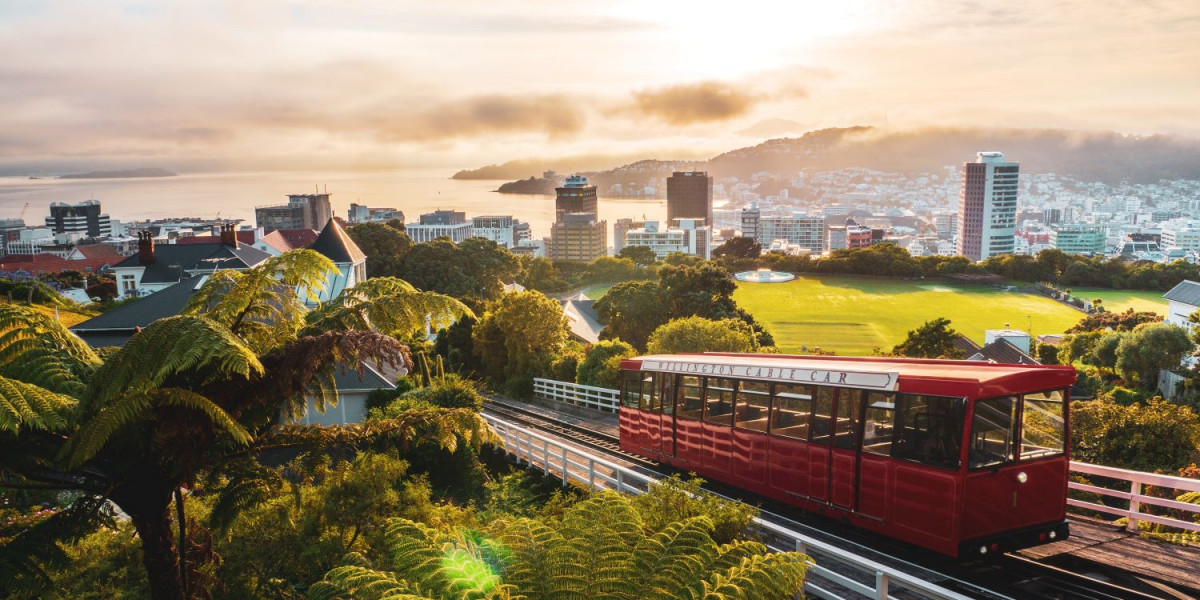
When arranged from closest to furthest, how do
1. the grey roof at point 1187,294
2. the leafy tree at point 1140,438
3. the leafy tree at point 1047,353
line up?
the leafy tree at point 1140,438 → the leafy tree at point 1047,353 → the grey roof at point 1187,294

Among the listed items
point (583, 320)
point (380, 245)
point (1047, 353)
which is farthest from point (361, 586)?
point (1047, 353)

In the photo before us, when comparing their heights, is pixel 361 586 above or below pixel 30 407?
below

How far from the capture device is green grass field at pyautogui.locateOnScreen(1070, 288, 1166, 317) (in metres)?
85.4

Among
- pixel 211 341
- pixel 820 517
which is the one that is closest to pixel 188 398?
pixel 211 341

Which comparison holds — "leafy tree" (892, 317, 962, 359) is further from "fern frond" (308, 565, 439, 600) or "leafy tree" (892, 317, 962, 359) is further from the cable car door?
"fern frond" (308, 565, 439, 600)

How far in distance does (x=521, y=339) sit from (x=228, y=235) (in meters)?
27.1

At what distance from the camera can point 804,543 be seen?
7.40 metres

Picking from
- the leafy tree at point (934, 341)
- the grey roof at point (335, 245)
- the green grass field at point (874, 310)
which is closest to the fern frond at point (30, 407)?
the leafy tree at point (934, 341)

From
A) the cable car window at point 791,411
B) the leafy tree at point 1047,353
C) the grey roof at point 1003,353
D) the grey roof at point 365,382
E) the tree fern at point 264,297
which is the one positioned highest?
the tree fern at point 264,297

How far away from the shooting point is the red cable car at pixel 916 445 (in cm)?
846

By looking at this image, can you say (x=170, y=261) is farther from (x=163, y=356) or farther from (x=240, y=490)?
(x=163, y=356)

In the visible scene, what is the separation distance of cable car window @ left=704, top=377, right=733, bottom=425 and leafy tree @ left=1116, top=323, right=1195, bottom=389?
157ft

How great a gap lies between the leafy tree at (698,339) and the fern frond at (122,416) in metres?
21.0

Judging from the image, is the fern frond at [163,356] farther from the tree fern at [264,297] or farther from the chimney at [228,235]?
the chimney at [228,235]
